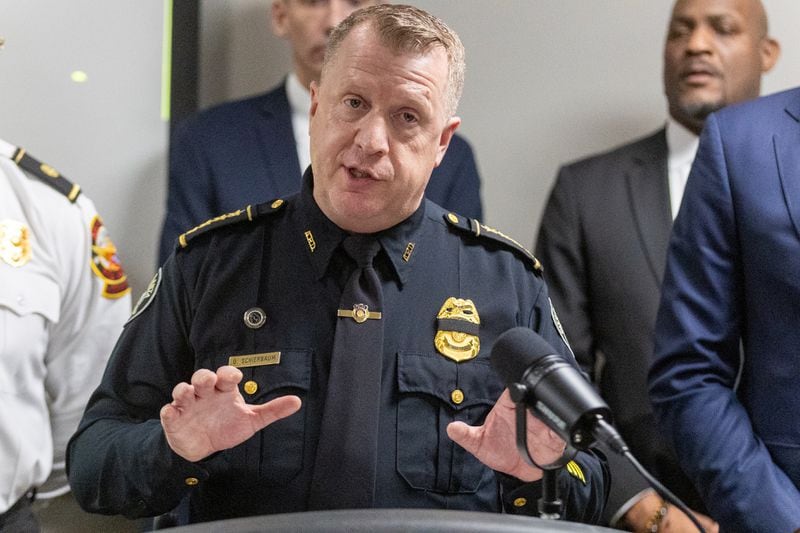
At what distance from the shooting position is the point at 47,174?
2.34 m

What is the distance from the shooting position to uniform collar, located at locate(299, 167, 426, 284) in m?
1.78

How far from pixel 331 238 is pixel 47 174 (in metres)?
0.82

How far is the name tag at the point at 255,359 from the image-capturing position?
1.73 metres

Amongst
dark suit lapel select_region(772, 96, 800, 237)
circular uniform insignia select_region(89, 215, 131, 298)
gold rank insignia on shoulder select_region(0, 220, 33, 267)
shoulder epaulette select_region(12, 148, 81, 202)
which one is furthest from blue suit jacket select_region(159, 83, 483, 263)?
dark suit lapel select_region(772, 96, 800, 237)

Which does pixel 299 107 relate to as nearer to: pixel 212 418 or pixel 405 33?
pixel 405 33

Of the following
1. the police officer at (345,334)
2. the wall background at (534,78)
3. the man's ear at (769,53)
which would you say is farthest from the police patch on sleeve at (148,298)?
the man's ear at (769,53)

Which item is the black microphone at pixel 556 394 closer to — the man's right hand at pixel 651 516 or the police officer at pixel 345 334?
the police officer at pixel 345 334

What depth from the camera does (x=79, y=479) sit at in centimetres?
170

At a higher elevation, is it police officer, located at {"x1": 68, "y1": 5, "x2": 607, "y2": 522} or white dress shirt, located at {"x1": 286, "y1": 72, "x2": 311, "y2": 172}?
white dress shirt, located at {"x1": 286, "y1": 72, "x2": 311, "y2": 172}

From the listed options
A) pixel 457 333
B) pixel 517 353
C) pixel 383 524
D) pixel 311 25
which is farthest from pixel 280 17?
pixel 383 524

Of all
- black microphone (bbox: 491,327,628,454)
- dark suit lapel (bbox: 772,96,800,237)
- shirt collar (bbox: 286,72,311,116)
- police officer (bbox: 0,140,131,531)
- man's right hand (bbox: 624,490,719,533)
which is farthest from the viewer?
shirt collar (bbox: 286,72,311,116)

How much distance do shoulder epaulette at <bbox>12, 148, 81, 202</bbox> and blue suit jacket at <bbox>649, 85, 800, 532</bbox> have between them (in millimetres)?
1170

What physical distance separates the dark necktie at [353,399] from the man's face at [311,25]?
121cm

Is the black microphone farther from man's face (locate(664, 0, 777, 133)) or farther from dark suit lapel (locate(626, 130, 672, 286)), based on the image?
man's face (locate(664, 0, 777, 133))
